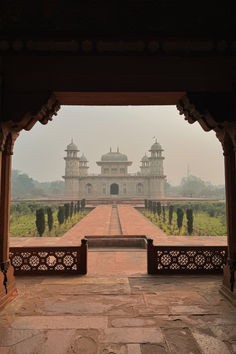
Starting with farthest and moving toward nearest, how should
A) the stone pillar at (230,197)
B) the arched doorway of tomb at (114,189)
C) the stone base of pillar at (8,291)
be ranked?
the arched doorway of tomb at (114,189) < the stone pillar at (230,197) < the stone base of pillar at (8,291)

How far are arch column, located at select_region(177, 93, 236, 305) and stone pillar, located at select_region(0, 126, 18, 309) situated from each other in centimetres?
228

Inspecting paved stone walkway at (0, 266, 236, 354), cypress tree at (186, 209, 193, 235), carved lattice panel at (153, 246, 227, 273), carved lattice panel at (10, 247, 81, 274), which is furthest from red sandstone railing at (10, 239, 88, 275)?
cypress tree at (186, 209, 193, 235)

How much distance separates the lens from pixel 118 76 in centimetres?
298

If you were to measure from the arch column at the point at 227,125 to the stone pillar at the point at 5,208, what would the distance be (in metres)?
2.28

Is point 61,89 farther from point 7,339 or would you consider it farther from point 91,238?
point 91,238

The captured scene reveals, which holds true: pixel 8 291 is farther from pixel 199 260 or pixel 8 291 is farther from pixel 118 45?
pixel 118 45

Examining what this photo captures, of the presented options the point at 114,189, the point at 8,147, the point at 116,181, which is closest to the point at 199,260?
the point at 8,147

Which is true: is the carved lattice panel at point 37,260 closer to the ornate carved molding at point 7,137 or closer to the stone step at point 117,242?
the ornate carved molding at point 7,137

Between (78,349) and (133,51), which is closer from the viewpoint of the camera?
(78,349)

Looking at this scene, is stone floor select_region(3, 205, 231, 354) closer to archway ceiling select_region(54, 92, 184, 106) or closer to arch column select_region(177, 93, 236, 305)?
arch column select_region(177, 93, 236, 305)

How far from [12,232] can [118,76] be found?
10.3 meters

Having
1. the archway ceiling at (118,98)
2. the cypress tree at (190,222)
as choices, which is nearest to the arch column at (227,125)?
the archway ceiling at (118,98)

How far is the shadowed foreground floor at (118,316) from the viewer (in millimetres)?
2023

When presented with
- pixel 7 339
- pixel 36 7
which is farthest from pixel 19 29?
pixel 7 339
